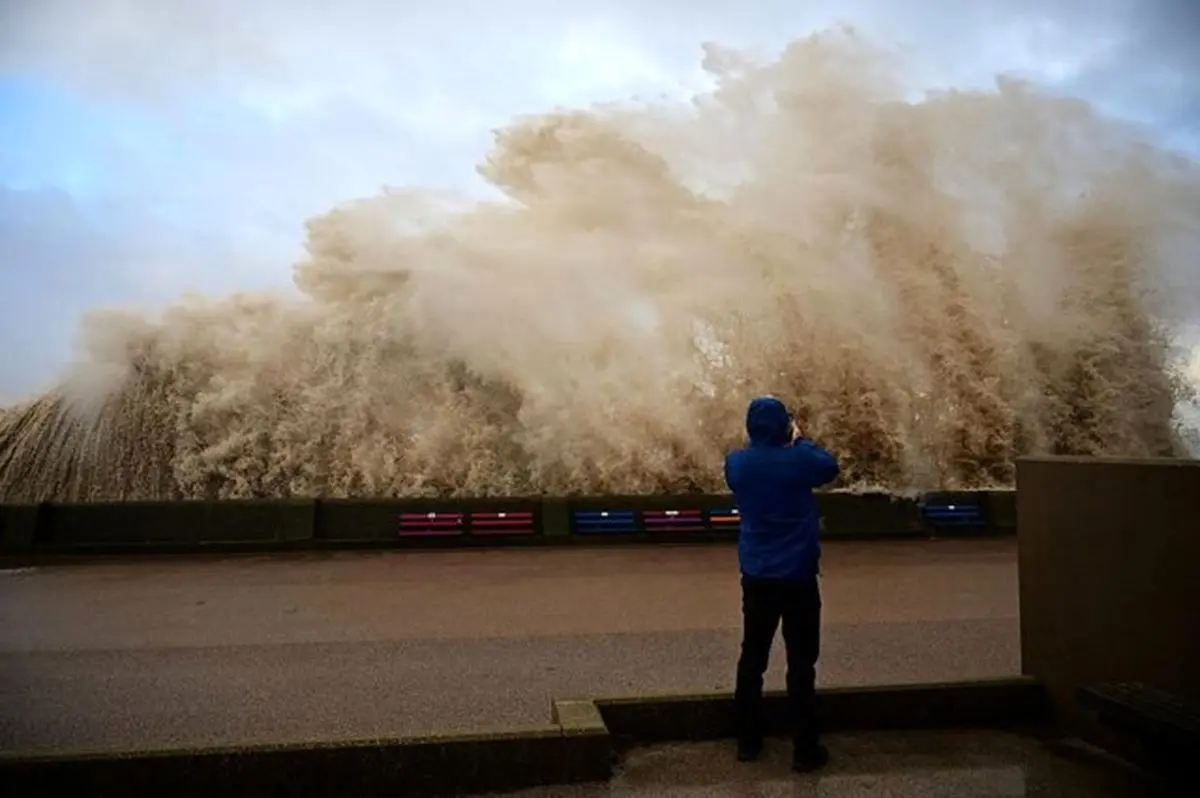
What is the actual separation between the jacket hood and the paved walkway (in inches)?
52.7

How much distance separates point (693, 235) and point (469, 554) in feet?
20.0

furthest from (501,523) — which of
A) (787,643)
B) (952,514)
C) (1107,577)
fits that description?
(1107,577)

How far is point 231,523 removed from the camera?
1011cm

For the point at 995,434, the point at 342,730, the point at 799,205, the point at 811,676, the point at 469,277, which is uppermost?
the point at 799,205

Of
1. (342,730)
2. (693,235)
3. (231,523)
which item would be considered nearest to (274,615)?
(342,730)

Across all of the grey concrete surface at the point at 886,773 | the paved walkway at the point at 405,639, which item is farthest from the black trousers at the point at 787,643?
the paved walkway at the point at 405,639

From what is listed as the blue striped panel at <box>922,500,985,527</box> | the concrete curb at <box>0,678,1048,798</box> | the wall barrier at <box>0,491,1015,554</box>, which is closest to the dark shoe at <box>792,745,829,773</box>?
the concrete curb at <box>0,678,1048,798</box>

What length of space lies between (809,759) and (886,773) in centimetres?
28

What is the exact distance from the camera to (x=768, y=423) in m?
3.67

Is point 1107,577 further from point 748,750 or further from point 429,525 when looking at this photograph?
point 429,525

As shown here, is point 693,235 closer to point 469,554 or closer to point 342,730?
point 469,554

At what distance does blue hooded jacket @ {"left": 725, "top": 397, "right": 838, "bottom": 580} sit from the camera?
3.56 metres

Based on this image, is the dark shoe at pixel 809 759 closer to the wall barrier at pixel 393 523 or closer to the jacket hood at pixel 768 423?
the jacket hood at pixel 768 423

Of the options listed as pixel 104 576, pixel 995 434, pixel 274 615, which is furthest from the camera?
pixel 995 434
